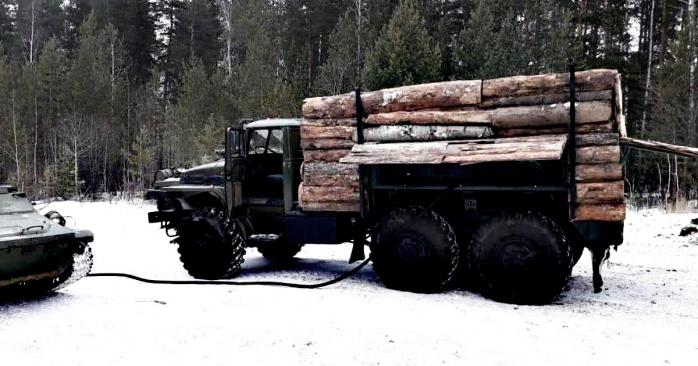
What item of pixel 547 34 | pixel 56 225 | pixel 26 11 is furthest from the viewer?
pixel 26 11

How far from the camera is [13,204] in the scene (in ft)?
23.7

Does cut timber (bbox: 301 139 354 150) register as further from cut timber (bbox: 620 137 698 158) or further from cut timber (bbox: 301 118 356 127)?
cut timber (bbox: 620 137 698 158)

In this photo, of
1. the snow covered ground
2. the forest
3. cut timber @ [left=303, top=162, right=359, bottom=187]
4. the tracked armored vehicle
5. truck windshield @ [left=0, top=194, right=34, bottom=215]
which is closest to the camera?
the snow covered ground

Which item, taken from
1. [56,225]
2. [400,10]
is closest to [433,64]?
[400,10]

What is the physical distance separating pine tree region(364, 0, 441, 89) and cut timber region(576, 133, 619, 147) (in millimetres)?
17064

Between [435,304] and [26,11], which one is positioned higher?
[26,11]

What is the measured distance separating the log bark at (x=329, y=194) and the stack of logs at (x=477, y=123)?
0.01 m

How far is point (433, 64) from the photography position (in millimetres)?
23953

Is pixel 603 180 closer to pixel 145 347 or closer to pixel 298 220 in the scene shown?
pixel 298 220

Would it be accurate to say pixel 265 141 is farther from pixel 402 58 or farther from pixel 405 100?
pixel 402 58

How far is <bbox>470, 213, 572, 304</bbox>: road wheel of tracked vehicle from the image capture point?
6160 millimetres

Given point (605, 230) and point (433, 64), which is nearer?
point (605, 230)

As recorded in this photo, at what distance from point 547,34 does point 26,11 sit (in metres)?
38.0

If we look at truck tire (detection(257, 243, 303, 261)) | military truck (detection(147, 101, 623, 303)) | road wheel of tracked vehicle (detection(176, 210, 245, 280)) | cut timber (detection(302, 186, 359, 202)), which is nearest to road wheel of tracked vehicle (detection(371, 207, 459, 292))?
military truck (detection(147, 101, 623, 303))
